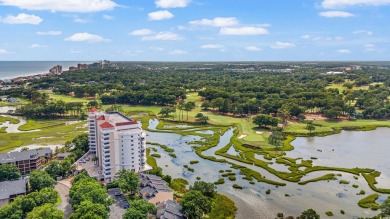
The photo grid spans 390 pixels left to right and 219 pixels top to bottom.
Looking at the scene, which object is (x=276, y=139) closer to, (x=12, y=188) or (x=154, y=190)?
(x=154, y=190)

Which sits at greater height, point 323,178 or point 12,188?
point 12,188

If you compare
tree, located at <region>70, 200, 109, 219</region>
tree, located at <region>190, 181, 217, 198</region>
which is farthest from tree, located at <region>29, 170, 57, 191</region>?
tree, located at <region>190, 181, 217, 198</region>

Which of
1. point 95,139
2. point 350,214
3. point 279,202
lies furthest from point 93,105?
point 350,214

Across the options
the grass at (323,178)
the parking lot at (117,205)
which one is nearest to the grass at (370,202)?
the grass at (323,178)

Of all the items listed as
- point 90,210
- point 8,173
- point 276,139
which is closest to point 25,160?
point 8,173

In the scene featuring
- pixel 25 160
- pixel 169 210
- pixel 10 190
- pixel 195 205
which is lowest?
pixel 169 210

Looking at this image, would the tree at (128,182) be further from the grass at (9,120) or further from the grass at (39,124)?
the grass at (9,120)

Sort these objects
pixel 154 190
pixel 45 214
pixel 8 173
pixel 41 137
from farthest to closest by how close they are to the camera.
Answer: pixel 41 137 → pixel 8 173 → pixel 154 190 → pixel 45 214

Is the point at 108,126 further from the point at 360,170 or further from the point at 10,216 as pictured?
the point at 360,170
